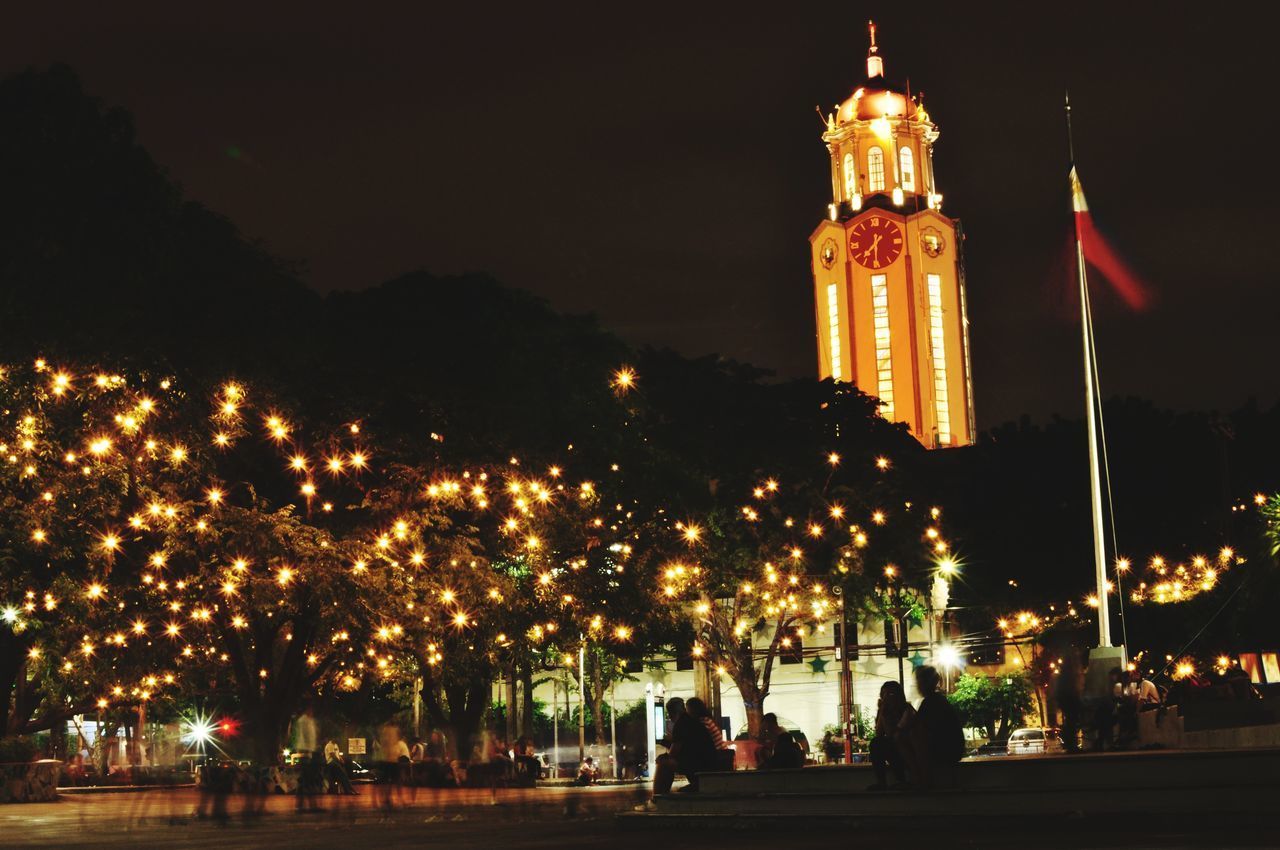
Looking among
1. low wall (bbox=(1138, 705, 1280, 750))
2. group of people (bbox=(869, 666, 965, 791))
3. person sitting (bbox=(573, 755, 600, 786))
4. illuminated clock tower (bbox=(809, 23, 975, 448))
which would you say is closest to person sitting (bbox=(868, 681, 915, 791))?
group of people (bbox=(869, 666, 965, 791))

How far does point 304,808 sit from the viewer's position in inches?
915

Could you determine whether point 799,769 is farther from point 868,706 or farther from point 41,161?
point 868,706

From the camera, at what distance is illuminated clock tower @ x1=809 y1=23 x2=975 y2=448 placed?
119875mm

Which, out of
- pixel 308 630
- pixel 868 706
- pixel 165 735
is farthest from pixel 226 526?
pixel 165 735

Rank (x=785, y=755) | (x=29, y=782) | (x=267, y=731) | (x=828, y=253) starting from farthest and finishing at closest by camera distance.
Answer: (x=828, y=253) < (x=29, y=782) < (x=267, y=731) < (x=785, y=755)

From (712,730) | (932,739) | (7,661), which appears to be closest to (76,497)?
(7,661)

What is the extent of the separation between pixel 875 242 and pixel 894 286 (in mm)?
3708

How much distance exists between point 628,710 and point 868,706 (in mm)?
11280

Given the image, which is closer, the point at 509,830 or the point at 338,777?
the point at 509,830

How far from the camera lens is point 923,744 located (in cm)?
1405

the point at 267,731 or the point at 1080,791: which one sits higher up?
the point at 267,731

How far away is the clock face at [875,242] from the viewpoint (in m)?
120

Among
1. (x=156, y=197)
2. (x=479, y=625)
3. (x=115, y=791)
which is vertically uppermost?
(x=156, y=197)

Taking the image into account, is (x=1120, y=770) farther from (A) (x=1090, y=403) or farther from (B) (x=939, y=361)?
(B) (x=939, y=361)
